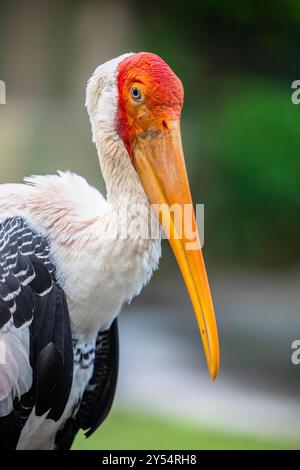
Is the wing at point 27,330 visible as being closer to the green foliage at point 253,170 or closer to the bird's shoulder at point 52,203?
the bird's shoulder at point 52,203

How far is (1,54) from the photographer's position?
22.6ft

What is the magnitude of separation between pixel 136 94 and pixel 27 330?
65cm

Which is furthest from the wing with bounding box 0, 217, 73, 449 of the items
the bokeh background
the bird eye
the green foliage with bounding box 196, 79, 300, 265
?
the green foliage with bounding box 196, 79, 300, 265

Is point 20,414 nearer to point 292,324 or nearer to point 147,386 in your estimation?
point 147,386

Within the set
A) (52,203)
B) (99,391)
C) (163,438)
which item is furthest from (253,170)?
(52,203)

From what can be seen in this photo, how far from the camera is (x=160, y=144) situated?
2197 millimetres

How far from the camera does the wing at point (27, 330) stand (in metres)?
2.22

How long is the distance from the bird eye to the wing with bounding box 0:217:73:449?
17.2 inches

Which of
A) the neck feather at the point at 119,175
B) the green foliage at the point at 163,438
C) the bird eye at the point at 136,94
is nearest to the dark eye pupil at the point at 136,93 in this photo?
the bird eye at the point at 136,94

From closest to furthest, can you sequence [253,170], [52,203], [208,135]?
[52,203] → [253,170] → [208,135]

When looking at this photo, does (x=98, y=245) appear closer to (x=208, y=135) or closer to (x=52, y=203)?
(x=52, y=203)

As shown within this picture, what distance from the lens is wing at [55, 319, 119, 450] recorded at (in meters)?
2.68
